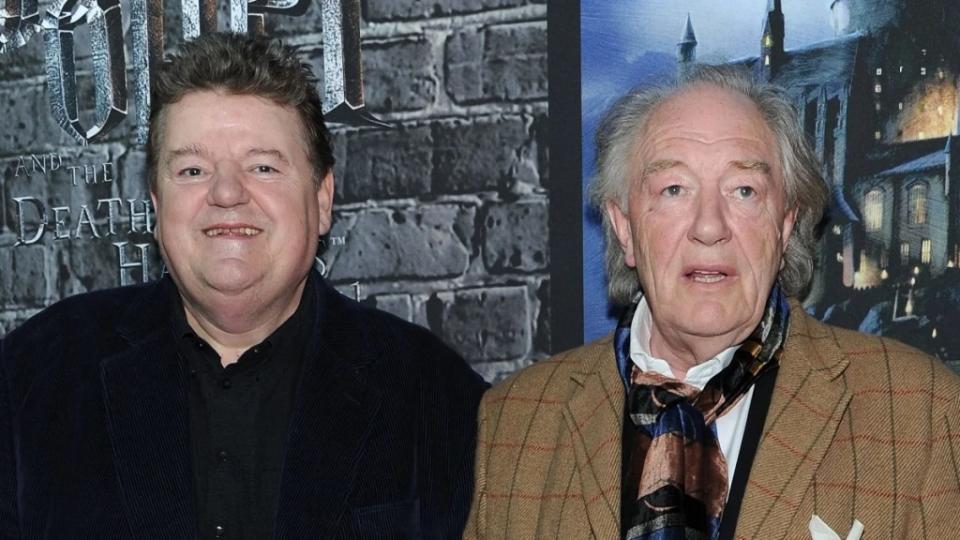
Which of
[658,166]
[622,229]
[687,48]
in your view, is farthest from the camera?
[687,48]

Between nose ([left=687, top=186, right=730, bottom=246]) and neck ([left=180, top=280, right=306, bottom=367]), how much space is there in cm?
76

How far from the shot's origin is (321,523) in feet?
7.25

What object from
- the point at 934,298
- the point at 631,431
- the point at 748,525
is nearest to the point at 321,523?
the point at 631,431

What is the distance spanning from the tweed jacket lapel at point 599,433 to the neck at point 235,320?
1.81 ft

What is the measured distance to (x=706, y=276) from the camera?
2104mm

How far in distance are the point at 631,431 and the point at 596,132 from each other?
0.61 meters

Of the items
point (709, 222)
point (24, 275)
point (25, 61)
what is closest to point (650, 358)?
point (709, 222)

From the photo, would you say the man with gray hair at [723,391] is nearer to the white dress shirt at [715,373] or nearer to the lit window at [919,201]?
the white dress shirt at [715,373]

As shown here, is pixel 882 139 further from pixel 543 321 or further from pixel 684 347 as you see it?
pixel 543 321

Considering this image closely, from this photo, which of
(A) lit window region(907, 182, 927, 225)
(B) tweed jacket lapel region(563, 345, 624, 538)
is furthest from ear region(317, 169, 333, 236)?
(A) lit window region(907, 182, 927, 225)

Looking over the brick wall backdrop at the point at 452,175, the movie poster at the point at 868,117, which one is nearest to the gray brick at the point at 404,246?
the brick wall backdrop at the point at 452,175

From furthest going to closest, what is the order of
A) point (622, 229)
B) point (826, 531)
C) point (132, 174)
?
point (132, 174) < point (622, 229) < point (826, 531)

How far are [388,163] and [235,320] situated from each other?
591 mm

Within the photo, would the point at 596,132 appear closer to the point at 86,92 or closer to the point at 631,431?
the point at 631,431
